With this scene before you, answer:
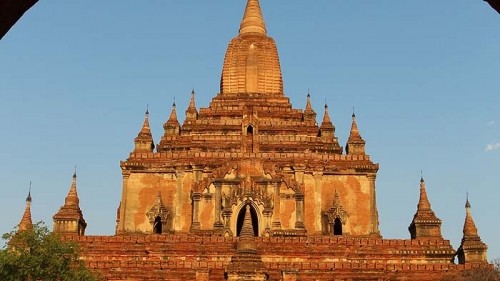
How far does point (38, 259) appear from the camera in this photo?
22812 millimetres

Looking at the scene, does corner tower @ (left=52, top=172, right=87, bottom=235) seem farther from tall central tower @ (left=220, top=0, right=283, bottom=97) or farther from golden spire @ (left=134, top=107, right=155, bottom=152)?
tall central tower @ (left=220, top=0, right=283, bottom=97)

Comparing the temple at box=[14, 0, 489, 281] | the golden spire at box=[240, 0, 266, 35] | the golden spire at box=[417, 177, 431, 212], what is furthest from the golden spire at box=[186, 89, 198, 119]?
the golden spire at box=[417, 177, 431, 212]

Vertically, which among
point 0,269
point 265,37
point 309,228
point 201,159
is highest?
point 265,37

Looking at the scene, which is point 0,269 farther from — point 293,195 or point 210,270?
point 293,195

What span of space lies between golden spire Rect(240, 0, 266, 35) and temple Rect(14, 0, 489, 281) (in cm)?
152

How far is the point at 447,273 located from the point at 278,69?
23151 mm

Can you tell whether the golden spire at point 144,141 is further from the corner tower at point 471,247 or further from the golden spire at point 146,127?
the corner tower at point 471,247

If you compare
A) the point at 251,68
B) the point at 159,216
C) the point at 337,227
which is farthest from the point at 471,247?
the point at 251,68

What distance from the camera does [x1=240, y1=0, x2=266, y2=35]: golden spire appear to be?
171 feet

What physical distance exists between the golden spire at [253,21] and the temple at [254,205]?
1516mm

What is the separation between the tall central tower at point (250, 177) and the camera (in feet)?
123

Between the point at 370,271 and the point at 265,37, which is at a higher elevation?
the point at 265,37

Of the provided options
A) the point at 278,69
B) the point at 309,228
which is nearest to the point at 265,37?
the point at 278,69

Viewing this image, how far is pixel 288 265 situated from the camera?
2934cm
